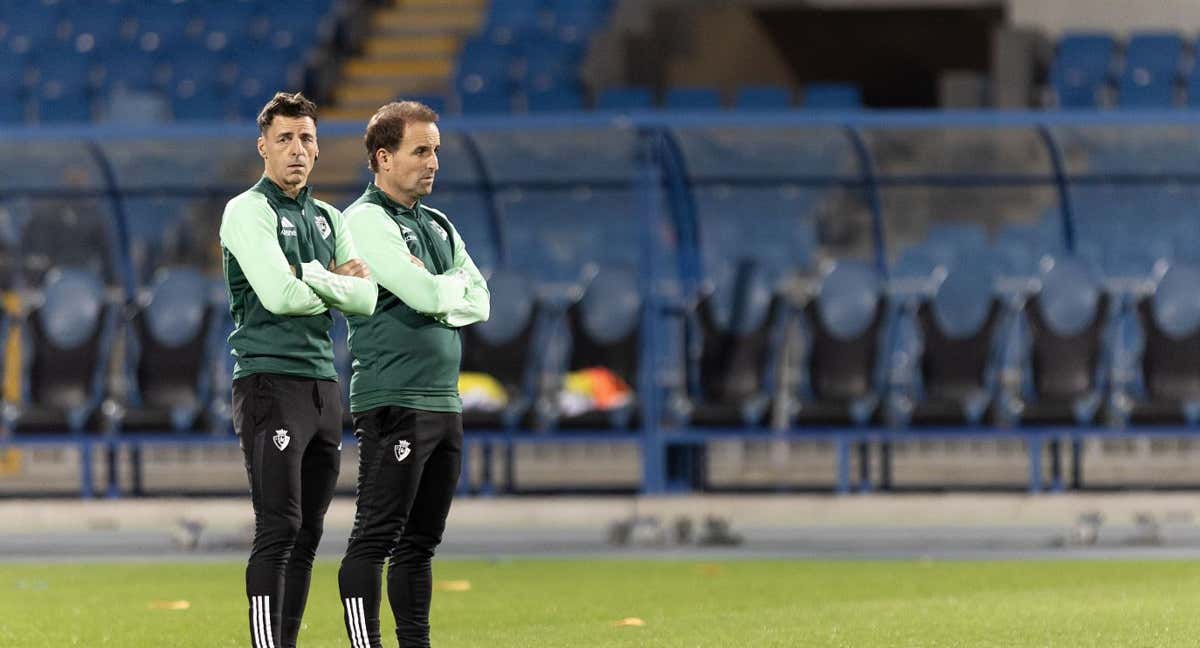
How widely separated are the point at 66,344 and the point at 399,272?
7261 millimetres

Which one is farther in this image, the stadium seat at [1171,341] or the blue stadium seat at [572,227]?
the blue stadium seat at [572,227]

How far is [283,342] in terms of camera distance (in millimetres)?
5734

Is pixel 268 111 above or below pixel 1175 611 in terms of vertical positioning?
above

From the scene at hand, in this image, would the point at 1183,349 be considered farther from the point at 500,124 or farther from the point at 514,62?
the point at 514,62

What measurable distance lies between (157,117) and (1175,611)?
13803 mm

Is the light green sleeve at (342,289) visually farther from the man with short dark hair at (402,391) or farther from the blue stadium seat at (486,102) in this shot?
the blue stadium seat at (486,102)

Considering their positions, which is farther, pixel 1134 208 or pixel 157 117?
pixel 157 117

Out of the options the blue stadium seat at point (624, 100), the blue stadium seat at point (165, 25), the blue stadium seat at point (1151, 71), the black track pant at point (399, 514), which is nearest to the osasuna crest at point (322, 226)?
the black track pant at point (399, 514)

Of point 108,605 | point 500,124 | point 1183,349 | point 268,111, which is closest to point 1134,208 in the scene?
point 1183,349

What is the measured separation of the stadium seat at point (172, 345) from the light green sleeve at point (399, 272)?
6.72 m

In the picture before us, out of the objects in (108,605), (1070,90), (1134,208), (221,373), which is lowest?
(108,605)

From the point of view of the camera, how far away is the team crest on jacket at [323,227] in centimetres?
590

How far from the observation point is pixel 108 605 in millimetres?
8891

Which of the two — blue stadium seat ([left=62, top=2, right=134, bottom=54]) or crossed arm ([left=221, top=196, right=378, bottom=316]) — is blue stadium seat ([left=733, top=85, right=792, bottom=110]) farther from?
crossed arm ([left=221, top=196, right=378, bottom=316])
